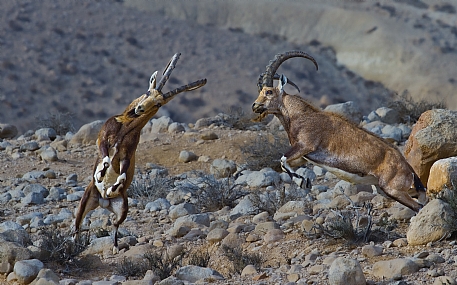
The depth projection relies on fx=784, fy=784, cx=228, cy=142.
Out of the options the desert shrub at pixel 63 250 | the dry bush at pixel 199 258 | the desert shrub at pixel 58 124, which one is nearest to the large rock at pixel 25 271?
the desert shrub at pixel 63 250

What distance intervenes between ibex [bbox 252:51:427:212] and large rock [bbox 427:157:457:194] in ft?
1.56

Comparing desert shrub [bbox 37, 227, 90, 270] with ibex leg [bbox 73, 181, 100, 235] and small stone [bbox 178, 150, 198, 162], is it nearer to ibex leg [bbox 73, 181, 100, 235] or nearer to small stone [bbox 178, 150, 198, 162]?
ibex leg [bbox 73, 181, 100, 235]

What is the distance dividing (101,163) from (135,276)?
139 cm

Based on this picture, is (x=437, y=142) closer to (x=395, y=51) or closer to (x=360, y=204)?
(x=360, y=204)

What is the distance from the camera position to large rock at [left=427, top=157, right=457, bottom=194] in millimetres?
8977

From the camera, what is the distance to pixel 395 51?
5662 cm

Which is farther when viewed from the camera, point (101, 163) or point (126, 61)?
point (126, 61)

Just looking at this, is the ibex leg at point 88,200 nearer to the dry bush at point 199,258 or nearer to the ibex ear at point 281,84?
the dry bush at point 199,258

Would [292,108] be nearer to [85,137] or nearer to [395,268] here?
[395,268]

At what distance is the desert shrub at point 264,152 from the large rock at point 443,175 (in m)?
5.34

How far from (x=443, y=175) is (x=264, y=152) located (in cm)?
612

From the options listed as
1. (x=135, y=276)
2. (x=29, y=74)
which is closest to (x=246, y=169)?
(x=135, y=276)

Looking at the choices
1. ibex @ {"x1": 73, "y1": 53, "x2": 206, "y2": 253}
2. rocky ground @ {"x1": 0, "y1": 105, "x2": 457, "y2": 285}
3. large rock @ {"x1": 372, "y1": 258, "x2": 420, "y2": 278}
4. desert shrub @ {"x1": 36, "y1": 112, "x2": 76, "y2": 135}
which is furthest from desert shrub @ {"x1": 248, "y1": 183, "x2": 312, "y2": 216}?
desert shrub @ {"x1": 36, "y1": 112, "x2": 76, "y2": 135}

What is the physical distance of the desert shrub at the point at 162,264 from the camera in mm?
7844
